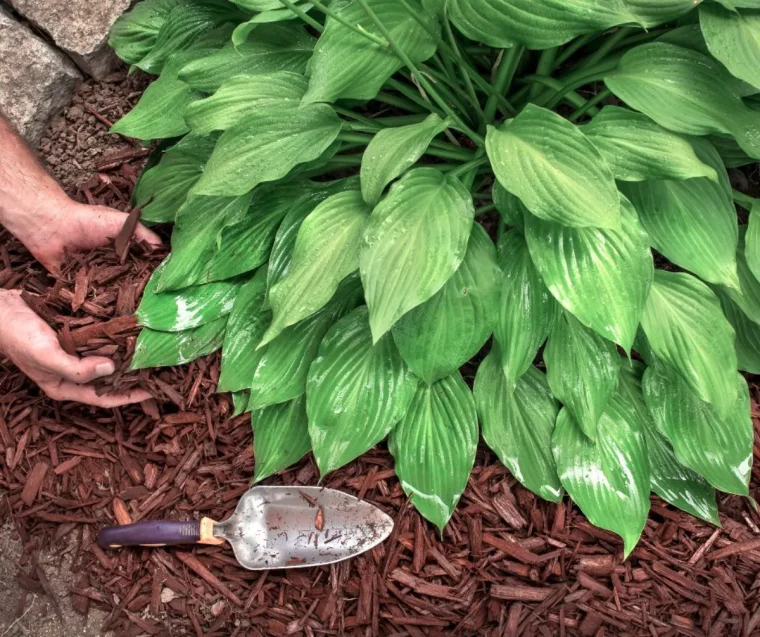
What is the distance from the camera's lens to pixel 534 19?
35.5 inches

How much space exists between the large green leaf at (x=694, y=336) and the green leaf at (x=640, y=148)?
0.22m

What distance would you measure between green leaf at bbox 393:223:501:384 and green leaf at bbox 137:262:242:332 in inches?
14.6

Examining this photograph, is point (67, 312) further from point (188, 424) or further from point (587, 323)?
point (587, 323)

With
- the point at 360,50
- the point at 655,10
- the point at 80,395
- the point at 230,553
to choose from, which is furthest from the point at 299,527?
the point at 655,10

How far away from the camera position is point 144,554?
47.7 inches

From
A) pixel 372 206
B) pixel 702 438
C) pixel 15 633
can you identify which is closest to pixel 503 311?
pixel 372 206

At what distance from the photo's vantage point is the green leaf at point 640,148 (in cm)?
91

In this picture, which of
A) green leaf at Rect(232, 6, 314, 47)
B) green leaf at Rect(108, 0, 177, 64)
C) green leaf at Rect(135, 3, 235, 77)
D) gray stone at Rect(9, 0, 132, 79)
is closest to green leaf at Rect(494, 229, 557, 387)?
green leaf at Rect(232, 6, 314, 47)

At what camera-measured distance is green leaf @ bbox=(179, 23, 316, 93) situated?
3.79ft

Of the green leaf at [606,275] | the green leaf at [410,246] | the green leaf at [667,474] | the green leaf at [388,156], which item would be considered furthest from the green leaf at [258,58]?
the green leaf at [667,474]

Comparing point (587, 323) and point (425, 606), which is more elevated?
point (587, 323)

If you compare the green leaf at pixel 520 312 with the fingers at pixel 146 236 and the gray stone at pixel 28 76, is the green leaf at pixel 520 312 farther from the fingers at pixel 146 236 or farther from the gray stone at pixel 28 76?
the gray stone at pixel 28 76

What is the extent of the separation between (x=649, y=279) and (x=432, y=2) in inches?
21.7

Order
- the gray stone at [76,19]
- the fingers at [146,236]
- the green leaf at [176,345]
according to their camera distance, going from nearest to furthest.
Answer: the green leaf at [176,345] < the fingers at [146,236] < the gray stone at [76,19]
